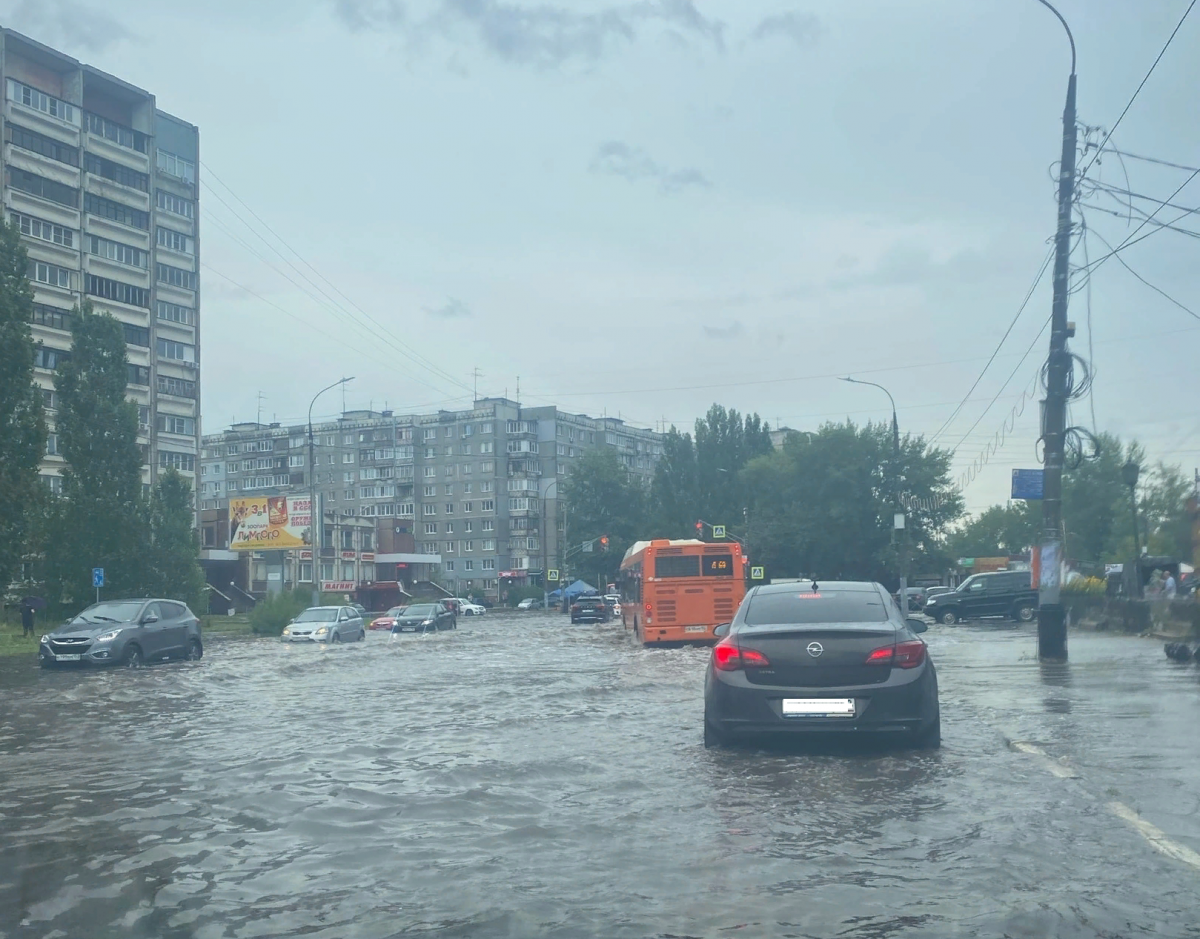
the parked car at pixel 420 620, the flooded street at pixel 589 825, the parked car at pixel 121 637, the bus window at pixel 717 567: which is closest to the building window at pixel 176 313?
the parked car at pixel 420 620

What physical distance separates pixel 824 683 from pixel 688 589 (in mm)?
24558

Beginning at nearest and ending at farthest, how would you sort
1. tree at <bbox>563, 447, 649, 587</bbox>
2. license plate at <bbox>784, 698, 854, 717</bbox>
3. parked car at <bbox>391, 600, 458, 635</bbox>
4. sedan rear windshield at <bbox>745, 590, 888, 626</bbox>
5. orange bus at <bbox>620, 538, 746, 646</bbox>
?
license plate at <bbox>784, 698, 854, 717</bbox> → sedan rear windshield at <bbox>745, 590, 888, 626</bbox> → orange bus at <bbox>620, 538, 746, 646</bbox> → parked car at <bbox>391, 600, 458, 635</bbox> → tree at <bbox>563, 447, 649, 587</bbox>

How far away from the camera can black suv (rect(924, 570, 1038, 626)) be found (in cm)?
4788

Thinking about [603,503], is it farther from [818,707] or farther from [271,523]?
[818,707]

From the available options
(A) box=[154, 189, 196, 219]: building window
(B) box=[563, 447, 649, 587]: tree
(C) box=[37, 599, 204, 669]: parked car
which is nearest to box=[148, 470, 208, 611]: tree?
(C) box=[37, 599, 204, 669]: parked car

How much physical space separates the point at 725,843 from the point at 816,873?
0.84 metres

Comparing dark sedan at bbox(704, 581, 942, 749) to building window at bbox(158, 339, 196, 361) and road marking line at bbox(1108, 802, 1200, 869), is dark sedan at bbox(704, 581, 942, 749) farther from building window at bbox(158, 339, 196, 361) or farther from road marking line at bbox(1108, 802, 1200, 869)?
building window at bbox(158, 339, 196, 361)

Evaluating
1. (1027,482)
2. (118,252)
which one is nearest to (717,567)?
(1027,482)

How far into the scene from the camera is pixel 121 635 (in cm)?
2561

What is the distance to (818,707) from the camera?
384 inches

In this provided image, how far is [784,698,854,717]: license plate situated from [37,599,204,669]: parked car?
19.1 meters

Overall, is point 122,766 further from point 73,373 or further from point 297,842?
point 73,373

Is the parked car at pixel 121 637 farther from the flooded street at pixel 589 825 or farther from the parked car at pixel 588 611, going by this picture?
the parked car at pixel 588 611

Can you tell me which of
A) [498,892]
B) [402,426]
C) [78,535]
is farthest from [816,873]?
[402,426]
